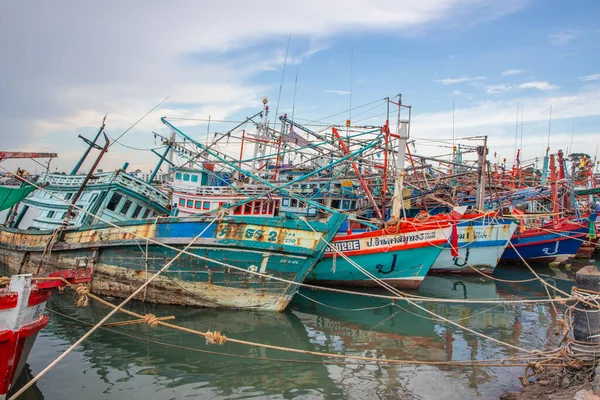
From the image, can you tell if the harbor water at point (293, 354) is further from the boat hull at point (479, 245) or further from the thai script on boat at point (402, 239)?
the boat hull at point (479, 245)

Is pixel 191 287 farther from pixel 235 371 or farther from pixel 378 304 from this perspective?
pixel 378 304

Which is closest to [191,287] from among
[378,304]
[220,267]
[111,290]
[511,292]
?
[220,267]

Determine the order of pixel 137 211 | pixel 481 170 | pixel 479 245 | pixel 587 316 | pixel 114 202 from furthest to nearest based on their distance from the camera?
pixel 481 170, pixel 479 245, pixel 137 211, pixel 114 202, pixel 587 316

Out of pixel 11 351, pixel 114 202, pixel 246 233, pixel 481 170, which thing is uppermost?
pixel 481 170

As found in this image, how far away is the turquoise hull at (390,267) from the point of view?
14.6 metres

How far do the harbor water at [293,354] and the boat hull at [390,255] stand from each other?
4.83 ft

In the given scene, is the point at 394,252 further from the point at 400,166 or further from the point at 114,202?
the point at 114,202

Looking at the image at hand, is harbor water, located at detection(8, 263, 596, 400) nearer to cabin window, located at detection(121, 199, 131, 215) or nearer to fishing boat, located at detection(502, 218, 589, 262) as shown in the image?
cabin window, located at detection(121, 199, 131, 215)

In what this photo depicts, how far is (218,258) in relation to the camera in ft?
36.3

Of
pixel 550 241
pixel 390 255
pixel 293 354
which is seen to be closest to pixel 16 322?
pixel 293 354

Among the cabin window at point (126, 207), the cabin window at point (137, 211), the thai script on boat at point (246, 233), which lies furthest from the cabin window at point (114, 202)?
the thai script on boat at point (246, 233)

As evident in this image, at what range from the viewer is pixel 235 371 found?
7953 millimetres

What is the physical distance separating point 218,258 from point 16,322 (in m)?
5.40

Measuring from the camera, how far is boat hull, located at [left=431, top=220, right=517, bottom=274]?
18.4 metres
